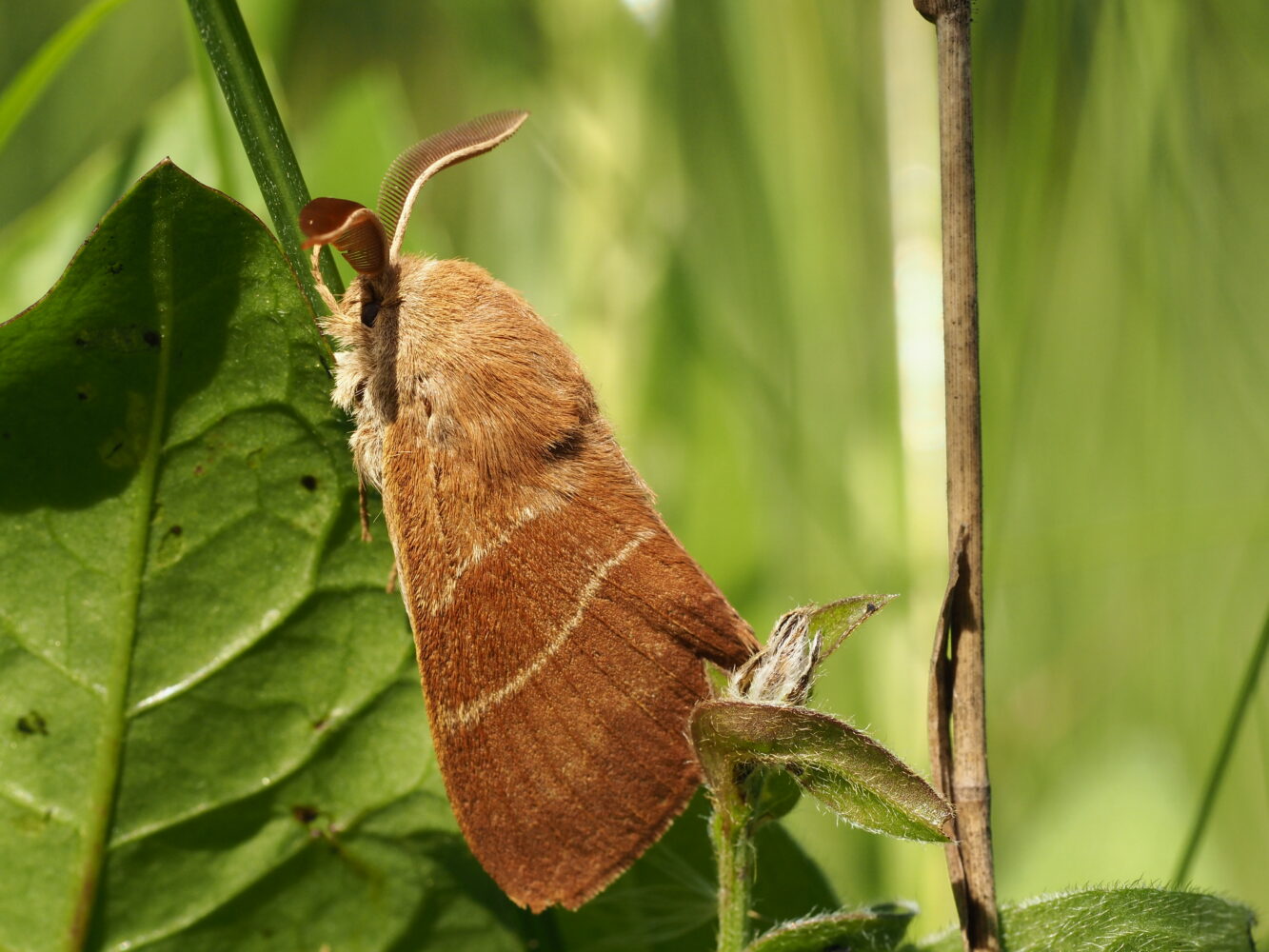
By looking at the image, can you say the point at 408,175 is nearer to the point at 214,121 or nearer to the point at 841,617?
the point at 214,121

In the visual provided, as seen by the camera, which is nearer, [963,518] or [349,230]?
[963,518]

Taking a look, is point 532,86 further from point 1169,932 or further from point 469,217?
point 1169,932

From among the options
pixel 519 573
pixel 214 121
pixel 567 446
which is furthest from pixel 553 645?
pixel 214 121

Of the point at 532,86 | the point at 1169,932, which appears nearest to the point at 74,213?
the point at 532,86

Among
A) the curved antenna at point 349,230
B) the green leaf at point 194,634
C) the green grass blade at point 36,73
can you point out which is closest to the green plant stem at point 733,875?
the green leaf at point 194,634

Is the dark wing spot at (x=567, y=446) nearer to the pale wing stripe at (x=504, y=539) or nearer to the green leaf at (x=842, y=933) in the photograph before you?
the pale wing stripe at (x=504, y=539)

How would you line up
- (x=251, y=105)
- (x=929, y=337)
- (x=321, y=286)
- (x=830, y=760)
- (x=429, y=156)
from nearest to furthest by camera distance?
(x=830, y=760) → (x=251, y=105) → (x=321, y=286) → (x=429, y=156) → (x=929, y=337)
